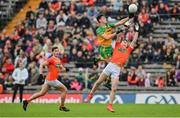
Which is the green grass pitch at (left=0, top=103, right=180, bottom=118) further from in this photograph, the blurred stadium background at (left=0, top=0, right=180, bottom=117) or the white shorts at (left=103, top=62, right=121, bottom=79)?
the blurred stadium background at (left=0, top=0, right=180, bottom=117)

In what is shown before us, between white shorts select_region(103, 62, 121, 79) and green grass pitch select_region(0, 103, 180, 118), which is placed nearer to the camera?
green grass pitch select_region(0, 103, 180, 118)

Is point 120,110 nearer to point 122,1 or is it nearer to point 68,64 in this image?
point 68,64

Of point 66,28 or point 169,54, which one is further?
point 66,28

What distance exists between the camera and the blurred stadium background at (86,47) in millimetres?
32750

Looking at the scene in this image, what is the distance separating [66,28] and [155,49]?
5.06m

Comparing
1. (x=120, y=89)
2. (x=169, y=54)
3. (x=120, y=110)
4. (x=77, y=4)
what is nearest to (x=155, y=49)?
(x=169, y=54)

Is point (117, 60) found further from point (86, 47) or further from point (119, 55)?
point (86, 47)

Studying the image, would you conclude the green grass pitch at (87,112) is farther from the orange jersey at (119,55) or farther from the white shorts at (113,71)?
the orange jersey at (119,55)

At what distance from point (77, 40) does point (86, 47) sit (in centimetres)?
86

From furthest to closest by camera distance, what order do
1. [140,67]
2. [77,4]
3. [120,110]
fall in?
[77,4], [140,67], [120,110]

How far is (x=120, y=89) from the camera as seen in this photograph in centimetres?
3325

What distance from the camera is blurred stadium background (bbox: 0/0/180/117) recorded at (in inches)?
1289

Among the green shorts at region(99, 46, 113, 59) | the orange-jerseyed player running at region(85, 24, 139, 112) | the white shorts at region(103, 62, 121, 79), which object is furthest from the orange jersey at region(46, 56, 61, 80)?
the green shorts at region(99, 46, 113, 59)

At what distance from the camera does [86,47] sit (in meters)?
35.0
